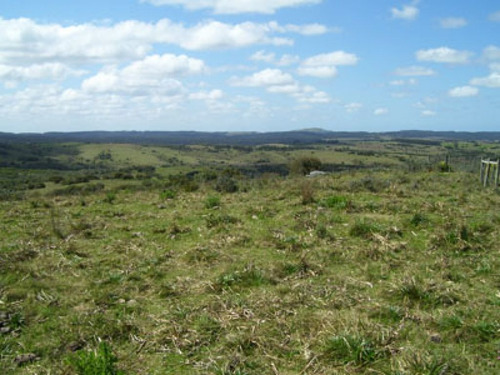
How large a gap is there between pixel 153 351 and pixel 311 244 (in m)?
4.94

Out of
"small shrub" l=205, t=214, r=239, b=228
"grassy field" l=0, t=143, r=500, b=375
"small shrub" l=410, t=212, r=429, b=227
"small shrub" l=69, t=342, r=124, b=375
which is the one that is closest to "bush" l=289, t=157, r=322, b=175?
"grassy field" l=0, t=143, r=500, b=375

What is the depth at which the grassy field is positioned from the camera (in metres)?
4.60

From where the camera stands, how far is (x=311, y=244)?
29.7 ft

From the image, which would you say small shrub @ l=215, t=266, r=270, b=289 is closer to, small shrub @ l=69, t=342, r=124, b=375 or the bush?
small shrub @ l=69, t=342, r=124, b=375

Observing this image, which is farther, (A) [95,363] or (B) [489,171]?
(B) [489,171]

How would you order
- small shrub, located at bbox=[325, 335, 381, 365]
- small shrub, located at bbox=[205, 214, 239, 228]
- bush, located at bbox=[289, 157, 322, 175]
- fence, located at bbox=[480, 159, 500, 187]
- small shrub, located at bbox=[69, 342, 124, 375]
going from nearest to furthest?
small shrub, located at bbox=[69, 342, 124, 375] → small shrub, located at bbox=[325, 335, 381, 365] → small shrub, located at bbox=[205, 214, 239, 228] → fence, located at bbox=[480, 159, 500, 187] → bush, located at bbox=[289, 157, 322, 175]

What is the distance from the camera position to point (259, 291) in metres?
6.61

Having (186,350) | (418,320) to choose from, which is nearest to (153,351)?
(186,350)

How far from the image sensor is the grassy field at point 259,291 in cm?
460

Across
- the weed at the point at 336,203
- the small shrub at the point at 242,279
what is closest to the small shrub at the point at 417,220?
the weed at the point at 336,203

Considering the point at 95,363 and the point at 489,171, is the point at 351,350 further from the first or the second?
the point at 489,171

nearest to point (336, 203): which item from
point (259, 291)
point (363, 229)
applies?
point (363, 229)

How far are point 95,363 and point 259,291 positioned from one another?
9.61 ft

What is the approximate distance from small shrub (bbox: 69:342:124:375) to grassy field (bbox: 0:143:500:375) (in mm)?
22
